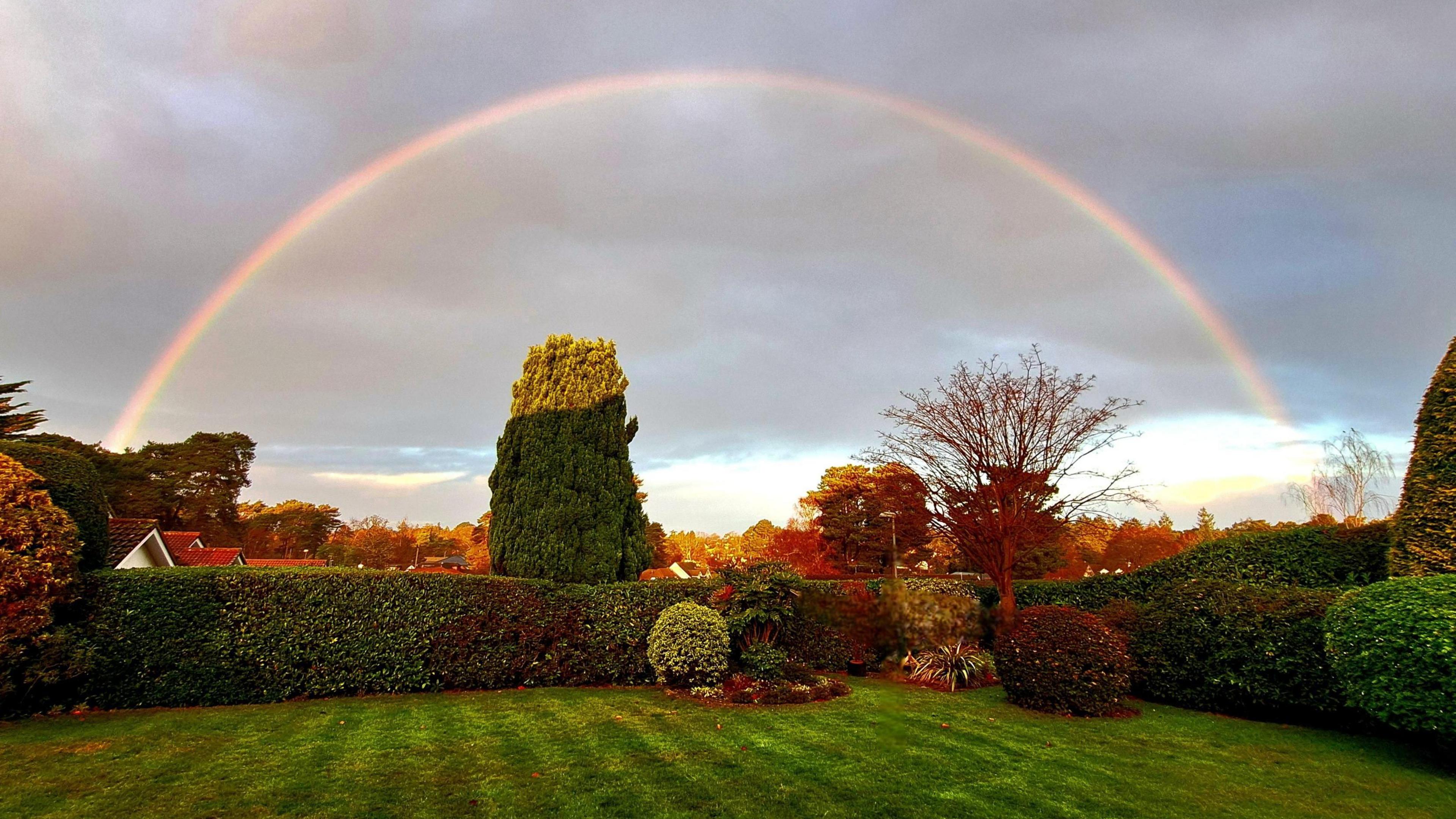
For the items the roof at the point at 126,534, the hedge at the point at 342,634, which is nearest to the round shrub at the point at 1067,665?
the hedge at the point at 342,634

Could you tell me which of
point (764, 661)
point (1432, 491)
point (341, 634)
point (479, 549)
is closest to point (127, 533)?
point (341, 634)

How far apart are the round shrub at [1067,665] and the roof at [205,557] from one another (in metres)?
23.3

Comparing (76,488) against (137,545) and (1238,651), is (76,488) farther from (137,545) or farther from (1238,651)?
(1238,651)

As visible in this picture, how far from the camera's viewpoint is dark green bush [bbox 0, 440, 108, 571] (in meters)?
8.55

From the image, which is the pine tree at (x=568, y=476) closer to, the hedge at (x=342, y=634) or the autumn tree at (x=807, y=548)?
the hedge at (x=342, y=634)

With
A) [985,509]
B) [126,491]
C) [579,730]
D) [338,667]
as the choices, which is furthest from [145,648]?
[126,491]

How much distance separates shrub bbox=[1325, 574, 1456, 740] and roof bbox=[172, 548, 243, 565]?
2649 cm

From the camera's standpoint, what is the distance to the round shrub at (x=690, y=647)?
1012 centimetres

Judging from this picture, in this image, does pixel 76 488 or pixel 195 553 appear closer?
pixel 76 488

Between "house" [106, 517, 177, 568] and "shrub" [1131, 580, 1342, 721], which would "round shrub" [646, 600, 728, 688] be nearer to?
"shrub" [1131, 580, 1342, 721]

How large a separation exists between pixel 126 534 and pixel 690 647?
572 inches

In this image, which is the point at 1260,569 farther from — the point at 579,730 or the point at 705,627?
the point at 579,730

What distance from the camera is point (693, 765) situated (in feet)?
20.6

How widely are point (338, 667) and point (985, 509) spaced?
11.6 m
